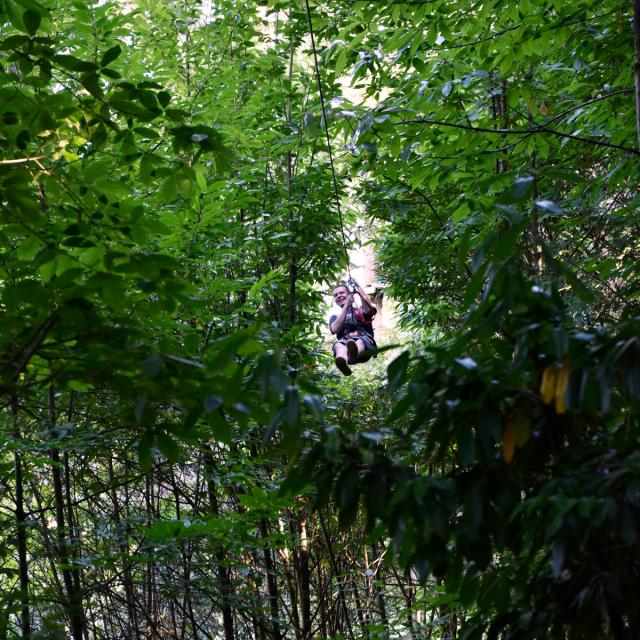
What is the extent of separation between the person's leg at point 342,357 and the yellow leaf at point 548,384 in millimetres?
4027

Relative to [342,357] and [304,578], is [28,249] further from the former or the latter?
[304,578]

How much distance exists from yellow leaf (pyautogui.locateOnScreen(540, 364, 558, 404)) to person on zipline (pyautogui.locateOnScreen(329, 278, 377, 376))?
3.79 meters

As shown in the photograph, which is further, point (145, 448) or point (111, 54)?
point (111, 54)

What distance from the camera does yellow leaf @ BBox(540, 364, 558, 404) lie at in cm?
120

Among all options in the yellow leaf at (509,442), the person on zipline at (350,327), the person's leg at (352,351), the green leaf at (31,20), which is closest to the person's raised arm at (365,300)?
the person on zipline at (350,327)

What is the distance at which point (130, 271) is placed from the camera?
1.56 metres

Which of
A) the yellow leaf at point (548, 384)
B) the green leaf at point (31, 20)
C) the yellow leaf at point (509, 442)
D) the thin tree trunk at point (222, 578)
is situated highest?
the green leaf at point (31, 20)

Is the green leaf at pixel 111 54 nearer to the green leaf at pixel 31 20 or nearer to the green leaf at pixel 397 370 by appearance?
the green leaf at pixel 31 20

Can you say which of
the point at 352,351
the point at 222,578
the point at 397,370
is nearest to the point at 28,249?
the point at 397,370

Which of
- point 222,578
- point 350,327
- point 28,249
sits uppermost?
point 350,327

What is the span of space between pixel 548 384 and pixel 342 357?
410cm

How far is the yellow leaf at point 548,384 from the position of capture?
120cm

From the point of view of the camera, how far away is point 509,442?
49.2 inches

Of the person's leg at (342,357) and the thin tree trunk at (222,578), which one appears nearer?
the thin tree trunk at (222,578)
